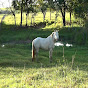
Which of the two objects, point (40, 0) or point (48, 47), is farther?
point (40, 0)

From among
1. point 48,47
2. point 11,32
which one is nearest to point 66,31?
point 11,32

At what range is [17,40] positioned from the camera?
123ft

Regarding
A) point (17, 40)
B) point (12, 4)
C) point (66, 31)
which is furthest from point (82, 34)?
point (12, 4)

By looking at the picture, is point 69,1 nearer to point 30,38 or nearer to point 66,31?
point 66,31

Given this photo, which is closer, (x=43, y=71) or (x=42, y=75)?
(x=42, y=75)

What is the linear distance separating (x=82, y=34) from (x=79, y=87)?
83.3 feet

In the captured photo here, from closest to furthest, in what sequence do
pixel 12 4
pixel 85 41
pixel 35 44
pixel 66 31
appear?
pixel 35 44 < pixel 85 41 < pixel 66 31 < pixel 12 4

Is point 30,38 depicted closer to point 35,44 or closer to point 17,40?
point 17,40

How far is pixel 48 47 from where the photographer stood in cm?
1496

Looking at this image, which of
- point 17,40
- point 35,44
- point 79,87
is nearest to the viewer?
point 79,87

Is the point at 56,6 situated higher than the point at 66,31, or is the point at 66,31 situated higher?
the point at 56,6

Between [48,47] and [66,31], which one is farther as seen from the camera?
[66,31]

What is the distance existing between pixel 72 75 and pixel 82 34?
23.9 meters

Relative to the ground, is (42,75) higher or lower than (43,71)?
higher
